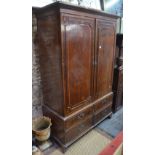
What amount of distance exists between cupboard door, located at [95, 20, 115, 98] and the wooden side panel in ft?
2.15

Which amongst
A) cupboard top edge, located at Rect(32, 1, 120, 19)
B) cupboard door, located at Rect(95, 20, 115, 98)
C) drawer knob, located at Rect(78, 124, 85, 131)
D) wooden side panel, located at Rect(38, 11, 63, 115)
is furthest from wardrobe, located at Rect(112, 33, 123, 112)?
wooden side panel, located at Rect(38, 11, 63, 115)

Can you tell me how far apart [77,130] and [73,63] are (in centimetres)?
98

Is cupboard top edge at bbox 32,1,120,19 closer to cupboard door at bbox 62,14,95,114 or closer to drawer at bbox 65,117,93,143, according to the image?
cupboard door at bbox 62,14,95,114

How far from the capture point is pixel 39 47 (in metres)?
1.99

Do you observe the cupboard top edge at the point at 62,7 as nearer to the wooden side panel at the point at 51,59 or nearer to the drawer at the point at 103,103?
the wooden side panel at the point at 51,59

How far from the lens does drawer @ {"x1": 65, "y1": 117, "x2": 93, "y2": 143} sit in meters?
1.95

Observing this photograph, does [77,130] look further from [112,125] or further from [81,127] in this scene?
[112,125]

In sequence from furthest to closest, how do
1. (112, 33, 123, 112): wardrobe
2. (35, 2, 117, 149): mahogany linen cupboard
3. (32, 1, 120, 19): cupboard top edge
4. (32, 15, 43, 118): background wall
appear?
(112, 33, 123, 112): wardrobe → (32, 15, 43, 118): background wall → (35, 2, 117, 149): mahogany linen cupboard → (32, 1, 120, 19): cupboard top edge
